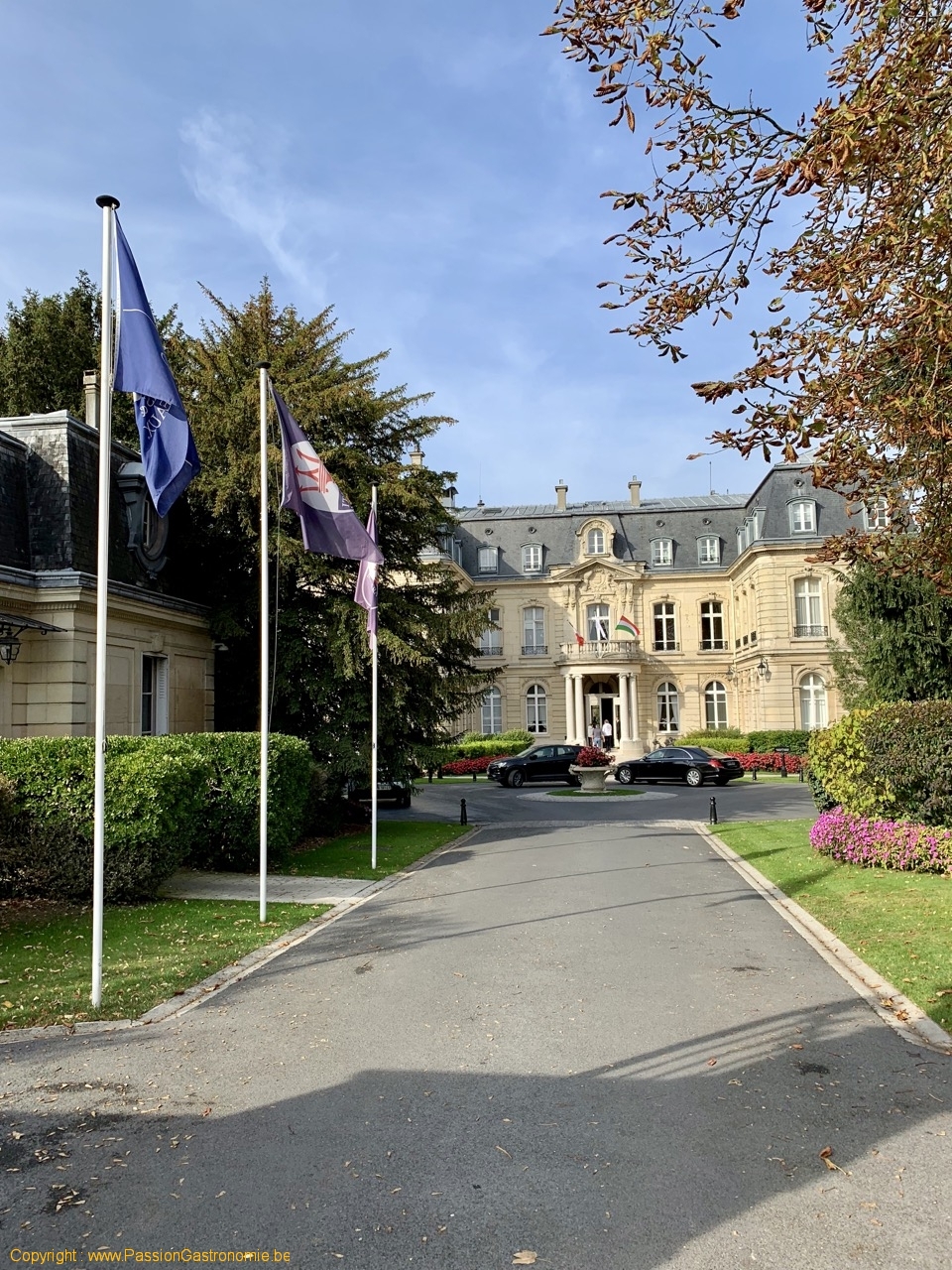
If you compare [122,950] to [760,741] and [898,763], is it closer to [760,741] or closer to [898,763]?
[898,763]

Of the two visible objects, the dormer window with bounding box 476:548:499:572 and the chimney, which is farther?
the dormer window with bounding box 476:548:499:572

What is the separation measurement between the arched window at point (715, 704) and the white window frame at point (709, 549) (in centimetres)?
735

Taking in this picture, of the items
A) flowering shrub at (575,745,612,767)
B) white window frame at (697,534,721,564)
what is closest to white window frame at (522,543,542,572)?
white window frame at (697,534,721,564)

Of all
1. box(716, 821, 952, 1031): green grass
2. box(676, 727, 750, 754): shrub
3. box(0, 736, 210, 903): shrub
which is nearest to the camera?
box(716, 821, 952, 1031): green grass

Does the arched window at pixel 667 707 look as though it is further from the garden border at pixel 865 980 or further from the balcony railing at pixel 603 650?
the garden border at pixel 865 980

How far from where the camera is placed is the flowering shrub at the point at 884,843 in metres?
12.4

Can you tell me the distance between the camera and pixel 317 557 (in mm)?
18484

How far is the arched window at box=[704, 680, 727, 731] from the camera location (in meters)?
53.4

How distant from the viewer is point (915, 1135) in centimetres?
455

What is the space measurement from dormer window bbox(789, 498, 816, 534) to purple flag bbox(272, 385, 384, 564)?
37.5m

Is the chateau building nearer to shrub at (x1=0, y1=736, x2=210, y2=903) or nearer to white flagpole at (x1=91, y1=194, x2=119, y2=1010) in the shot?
shrub at (x1=0, y1=736, x2=210, y2=903)

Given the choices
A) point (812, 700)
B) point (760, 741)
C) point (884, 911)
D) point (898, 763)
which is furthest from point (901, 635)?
point (812, 700)

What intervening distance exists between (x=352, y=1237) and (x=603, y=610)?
5166cm

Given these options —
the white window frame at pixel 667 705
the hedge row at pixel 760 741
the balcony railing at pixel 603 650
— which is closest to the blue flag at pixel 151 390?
the hedge row at pixel 760 741
